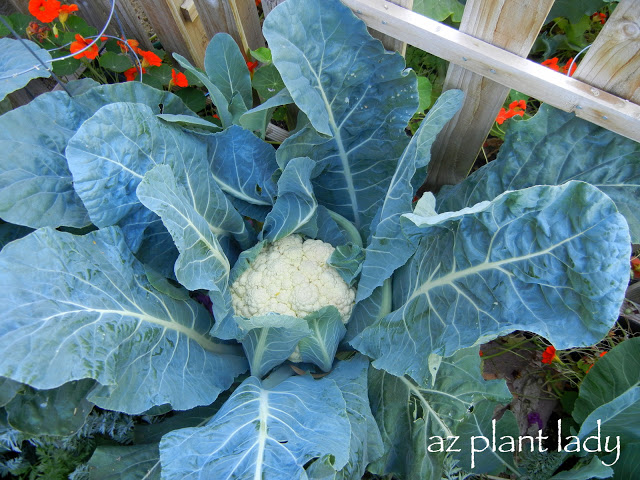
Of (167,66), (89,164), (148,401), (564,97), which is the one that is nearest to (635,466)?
(564,97)

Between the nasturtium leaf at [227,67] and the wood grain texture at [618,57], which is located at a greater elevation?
the wood grain texture at [618,57]

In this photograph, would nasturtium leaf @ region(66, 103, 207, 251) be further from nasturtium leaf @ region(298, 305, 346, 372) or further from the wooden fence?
the wooden fence

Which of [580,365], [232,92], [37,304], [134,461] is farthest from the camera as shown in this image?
[580,365]

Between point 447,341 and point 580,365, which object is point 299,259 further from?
point 580,365

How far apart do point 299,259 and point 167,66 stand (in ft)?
3.31

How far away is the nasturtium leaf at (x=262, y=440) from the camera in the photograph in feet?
3.45

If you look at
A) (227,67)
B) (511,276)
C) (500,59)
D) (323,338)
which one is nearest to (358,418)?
(323,338)

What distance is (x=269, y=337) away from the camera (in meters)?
1.25

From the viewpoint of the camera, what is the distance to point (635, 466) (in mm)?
1423

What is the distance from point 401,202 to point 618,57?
0.61 meters

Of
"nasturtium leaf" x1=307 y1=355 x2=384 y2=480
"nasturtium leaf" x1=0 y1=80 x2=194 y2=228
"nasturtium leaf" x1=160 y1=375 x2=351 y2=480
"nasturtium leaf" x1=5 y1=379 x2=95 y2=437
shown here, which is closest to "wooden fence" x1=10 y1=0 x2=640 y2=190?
"nasturtium leaf" x1=0 y1=80 x2=194 y2=228

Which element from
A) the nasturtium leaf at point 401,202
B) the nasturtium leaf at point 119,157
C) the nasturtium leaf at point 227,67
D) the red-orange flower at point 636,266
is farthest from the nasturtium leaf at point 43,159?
the red-orange flower at point 636,266

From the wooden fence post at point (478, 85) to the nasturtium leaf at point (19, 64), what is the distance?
1.16m

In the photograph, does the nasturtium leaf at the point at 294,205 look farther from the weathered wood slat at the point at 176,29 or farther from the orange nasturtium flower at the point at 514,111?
the weathered wood slat at the point at 176,29
